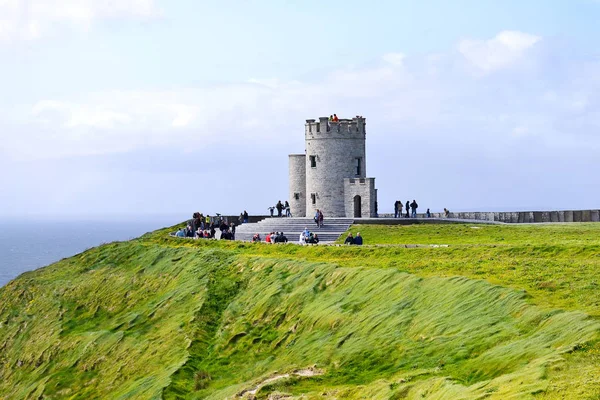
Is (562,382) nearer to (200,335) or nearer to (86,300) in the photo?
(200,335)

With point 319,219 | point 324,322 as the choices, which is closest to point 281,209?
point 319,219

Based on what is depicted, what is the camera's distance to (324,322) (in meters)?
29.6

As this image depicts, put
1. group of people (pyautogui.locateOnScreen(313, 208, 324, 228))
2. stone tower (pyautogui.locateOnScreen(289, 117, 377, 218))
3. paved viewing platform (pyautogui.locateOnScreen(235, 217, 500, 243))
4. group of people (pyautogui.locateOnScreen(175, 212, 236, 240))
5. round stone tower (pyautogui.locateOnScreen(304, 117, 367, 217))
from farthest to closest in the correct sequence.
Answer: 1. round stone tower (pyautogui.locateOnScreen(304, 117, 367, 217))
2. stone tower (pyautogui.locateOnScreen(289, 117, 377, 218))
3. group of people (pyautogui.locateOnScreen(313, 208, 324, 228))
4. paved viewing platform (pyautogui.locateOnScreen(235, 217, 500, 243))
5. group of people (pyautogui.locateOnScreen(175, 212, 236, 240))

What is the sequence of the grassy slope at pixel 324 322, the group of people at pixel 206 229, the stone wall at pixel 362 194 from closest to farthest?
1. the grassy slope at pixel 324 322
2. the group of people at pixel 206 229
3. the stone wall at pixel 362 194

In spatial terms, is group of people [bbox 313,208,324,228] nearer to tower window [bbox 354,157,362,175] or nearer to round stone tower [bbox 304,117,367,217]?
round stone tower [bbox 304,117,367,217]

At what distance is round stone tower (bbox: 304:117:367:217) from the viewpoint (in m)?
69.4

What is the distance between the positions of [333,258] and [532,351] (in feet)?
67.2

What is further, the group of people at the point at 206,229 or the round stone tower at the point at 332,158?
the round stone tower at the point at 332,158

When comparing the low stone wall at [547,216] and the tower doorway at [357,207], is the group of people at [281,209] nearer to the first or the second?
the tower doorway at [357,207]

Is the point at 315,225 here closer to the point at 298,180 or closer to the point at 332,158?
the point at 332,158

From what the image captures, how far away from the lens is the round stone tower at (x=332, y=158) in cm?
6944

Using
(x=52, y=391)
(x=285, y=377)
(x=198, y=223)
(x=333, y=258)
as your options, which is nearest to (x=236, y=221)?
(x=198, y=223)

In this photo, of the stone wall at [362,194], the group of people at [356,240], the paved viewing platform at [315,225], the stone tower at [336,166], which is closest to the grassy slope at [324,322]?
the group of people at [356,240]

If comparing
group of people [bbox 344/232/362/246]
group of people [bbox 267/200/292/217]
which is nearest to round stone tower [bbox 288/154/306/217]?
group of people [bbox 267/200/292/217]
